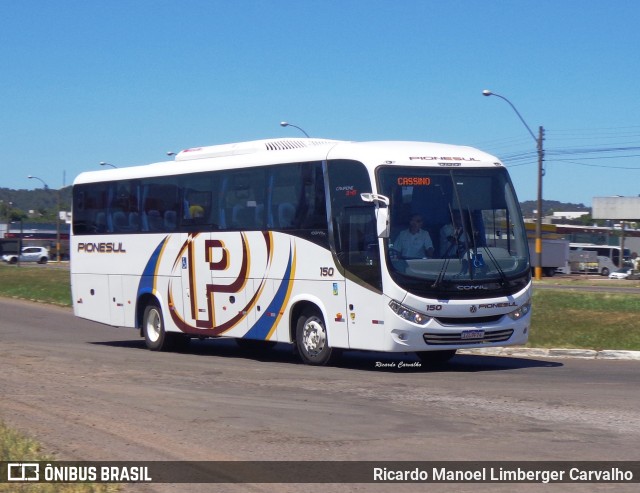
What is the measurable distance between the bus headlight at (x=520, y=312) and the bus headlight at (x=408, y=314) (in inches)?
59.2

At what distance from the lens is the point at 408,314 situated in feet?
47.9

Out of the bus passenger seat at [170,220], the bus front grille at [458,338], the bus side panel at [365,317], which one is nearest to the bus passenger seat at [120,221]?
the bus passenger seat at [170,220]

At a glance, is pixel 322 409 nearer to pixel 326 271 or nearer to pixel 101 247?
pixel 326 271

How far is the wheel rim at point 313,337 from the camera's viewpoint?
52.4 ft


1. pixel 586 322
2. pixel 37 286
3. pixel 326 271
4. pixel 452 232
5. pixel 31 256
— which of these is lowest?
pixel 37 286

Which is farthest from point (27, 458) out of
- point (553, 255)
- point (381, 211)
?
point (553, 255)

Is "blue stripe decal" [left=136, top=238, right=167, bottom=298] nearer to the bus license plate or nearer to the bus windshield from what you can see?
the bus windshield

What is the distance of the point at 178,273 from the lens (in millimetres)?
19234

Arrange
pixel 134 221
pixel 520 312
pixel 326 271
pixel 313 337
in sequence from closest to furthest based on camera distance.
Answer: pixel 520 312 → pixel 326 271 → pixel 313 337 → pixel 134 221

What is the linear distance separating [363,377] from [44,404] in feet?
16.3

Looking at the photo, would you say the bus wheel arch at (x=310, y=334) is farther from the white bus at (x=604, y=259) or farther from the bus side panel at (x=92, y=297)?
the white bus at (x=604, y=259)

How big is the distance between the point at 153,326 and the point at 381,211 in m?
7.57

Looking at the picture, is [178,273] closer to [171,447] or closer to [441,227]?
[441,227]

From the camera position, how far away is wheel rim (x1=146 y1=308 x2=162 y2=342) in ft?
66.1
